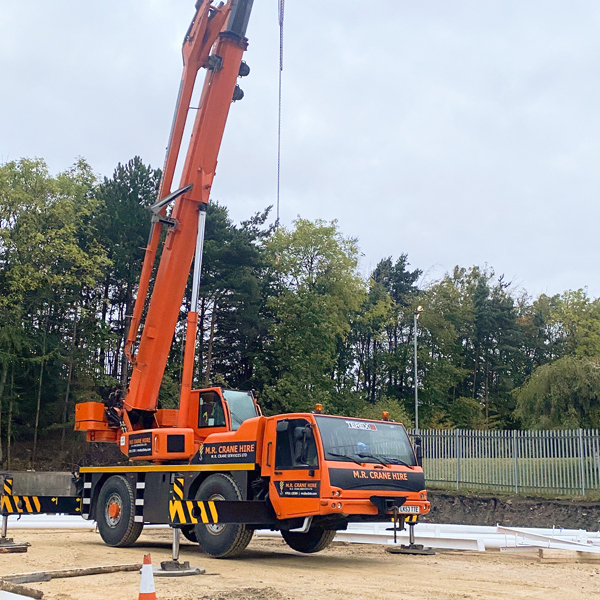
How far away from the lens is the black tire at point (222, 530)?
38.9 ft

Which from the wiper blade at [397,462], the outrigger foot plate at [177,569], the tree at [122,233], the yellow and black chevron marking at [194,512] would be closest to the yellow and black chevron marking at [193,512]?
the yellow and black chevron marking at [194,512]

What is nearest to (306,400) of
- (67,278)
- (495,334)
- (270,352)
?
(270,352)

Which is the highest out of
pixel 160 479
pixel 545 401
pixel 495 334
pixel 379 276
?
pixel 379 276

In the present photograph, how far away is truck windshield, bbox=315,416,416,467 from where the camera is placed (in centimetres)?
1145

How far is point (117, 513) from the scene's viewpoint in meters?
14.2

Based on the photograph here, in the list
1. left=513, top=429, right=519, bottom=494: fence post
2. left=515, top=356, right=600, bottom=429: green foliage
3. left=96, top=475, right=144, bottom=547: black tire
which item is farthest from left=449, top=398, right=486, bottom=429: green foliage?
left=96, top=475, right=144, bottom=547: black tire

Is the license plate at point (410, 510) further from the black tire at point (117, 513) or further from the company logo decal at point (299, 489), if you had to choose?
the black tire at point (117, 513)

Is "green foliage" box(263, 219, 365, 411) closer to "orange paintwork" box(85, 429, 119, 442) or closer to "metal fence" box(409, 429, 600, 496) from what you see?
"metal fence" box(409, 429, 600, 496)

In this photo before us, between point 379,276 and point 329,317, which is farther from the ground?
point 379,276

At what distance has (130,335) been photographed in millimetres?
14773

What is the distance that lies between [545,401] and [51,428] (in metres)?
22.6

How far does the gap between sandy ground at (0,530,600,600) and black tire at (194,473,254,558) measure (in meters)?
0.20

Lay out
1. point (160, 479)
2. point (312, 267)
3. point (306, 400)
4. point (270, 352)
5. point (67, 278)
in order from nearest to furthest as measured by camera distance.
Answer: point (160, 479)
point (67, 278)
point (306, 400)
point (270, 352)
point (312, 267)

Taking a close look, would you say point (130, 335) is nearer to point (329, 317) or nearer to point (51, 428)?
→ point (51, 428)
